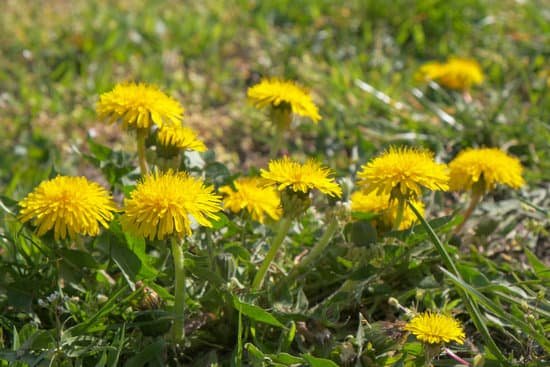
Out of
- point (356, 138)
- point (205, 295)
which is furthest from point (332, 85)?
point (205, 295)

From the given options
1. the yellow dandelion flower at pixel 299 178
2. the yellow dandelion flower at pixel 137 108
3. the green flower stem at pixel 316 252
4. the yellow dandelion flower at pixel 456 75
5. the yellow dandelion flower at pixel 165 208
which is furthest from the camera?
the yellow dandelion flower at pixel 456 75

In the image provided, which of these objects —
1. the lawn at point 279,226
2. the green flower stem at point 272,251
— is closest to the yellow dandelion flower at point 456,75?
the lawn at point 279,226

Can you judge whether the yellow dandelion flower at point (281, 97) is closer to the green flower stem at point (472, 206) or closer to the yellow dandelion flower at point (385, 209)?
the yellow dandelion flower at point (385, 209)

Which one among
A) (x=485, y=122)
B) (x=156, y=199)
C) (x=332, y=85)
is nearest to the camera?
(x=156, y=199)

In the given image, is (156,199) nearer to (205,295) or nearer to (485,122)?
(205,295)

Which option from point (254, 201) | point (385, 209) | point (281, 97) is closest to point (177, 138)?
point (254, 201)

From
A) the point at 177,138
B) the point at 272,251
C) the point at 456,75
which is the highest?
the point at 177,138

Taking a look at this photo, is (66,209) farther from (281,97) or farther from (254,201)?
(281,97)
